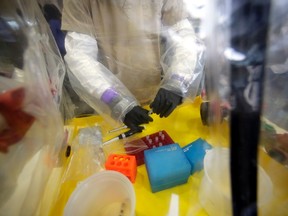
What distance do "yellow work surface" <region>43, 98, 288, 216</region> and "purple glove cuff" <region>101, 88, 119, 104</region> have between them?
11 cm

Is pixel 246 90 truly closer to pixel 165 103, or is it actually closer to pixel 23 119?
pixel 23 119

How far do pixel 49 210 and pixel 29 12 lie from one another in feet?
1.60

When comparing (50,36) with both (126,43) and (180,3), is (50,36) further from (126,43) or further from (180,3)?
(180,3)

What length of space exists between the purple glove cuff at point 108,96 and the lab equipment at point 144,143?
0.16 metres

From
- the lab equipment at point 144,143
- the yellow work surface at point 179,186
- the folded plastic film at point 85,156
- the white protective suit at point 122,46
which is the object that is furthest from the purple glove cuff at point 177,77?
the folded plastic film at point 85,156

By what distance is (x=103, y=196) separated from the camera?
0.47 meters

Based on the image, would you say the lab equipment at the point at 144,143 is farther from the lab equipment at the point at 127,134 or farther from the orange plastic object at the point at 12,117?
the orange plastic object at the point at 12,117

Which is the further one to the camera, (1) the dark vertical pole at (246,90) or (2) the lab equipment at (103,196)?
(2) the lab equipment at (103,196)

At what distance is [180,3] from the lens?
77 centimetres

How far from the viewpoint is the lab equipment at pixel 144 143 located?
0.59 meters

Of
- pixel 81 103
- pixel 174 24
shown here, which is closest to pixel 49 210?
pixel 81 103

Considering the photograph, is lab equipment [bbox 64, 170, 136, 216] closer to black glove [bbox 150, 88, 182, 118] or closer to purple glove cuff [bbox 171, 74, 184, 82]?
black glove [bbox 150, 88, 182, 118]

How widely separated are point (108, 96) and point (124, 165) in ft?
0.82

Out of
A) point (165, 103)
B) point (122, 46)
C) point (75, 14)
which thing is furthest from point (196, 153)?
point (75, 14)
